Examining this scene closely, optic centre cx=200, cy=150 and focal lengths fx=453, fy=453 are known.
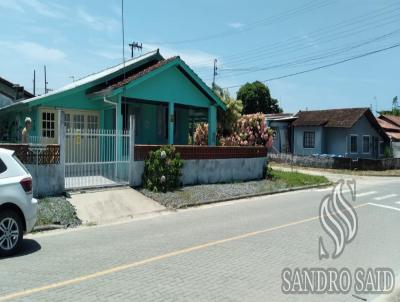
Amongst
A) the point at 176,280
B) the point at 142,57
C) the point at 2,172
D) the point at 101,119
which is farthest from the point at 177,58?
the point at 176,280

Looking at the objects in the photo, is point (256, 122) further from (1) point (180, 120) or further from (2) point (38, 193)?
(2) point (38, 193)

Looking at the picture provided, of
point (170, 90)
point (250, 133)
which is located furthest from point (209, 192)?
point (250, 133)

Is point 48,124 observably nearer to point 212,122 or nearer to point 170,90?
point 170,90

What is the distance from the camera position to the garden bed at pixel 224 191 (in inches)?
554

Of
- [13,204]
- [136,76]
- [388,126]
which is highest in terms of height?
[136,76]

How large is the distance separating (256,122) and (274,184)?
5763 millimetres

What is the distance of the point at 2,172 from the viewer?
768cm

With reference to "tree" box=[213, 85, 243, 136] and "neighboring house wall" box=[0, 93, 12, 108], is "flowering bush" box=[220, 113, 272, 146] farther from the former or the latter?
"neighboring house wall" box=[0, 93, 12, 108]

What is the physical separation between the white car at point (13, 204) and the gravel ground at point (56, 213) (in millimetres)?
2565

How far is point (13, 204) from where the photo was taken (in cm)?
764

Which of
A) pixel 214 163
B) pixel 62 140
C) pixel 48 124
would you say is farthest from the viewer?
pixel 48 124

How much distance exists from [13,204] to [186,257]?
3046 millimetres

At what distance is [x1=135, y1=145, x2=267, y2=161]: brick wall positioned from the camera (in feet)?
49.6

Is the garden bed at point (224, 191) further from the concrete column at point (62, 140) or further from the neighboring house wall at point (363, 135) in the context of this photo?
the neighboring house wall at point (363, 135)
